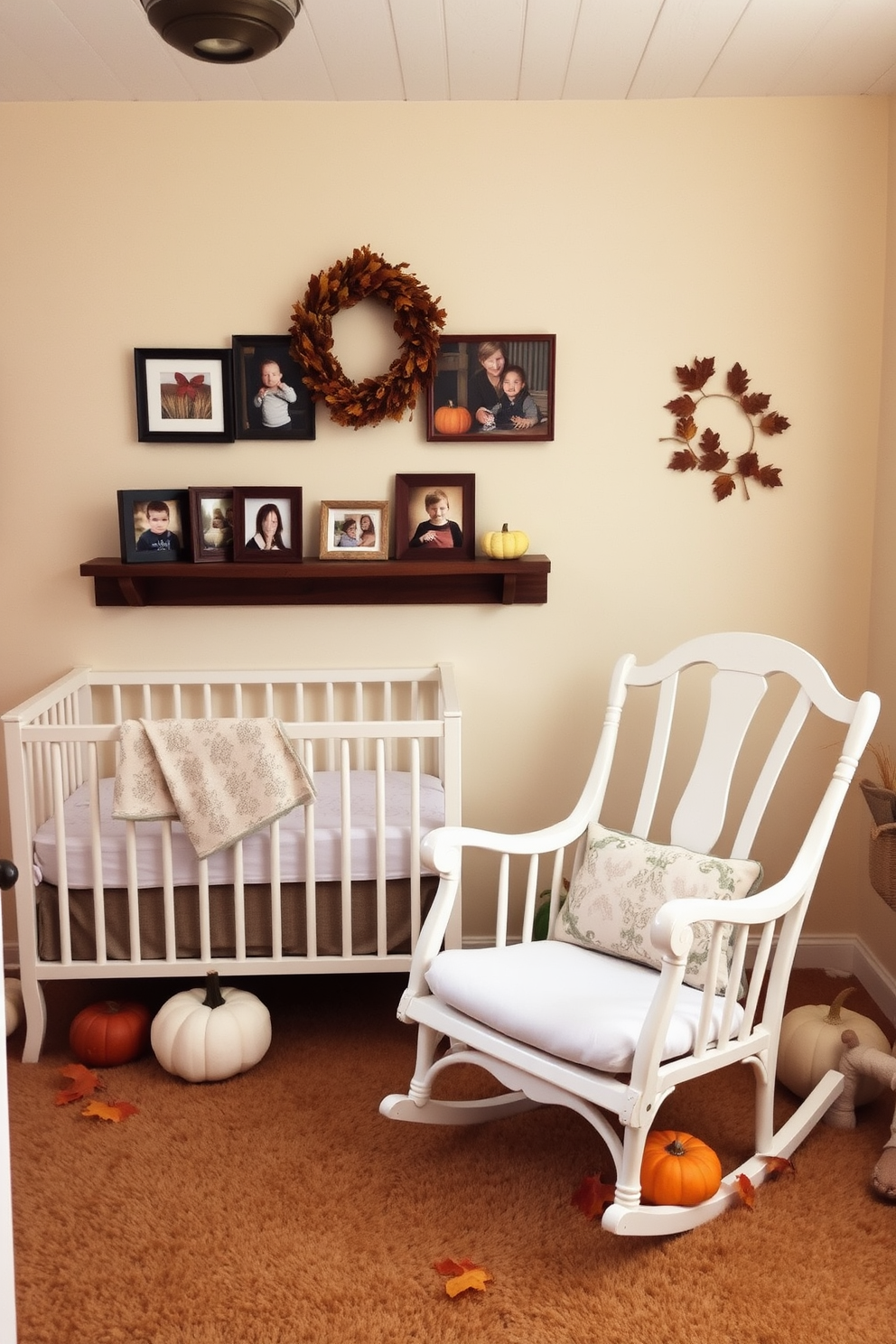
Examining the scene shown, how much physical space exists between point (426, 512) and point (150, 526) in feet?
2.26

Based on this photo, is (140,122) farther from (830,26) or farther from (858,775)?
(858,775)

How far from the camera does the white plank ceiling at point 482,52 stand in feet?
7.37

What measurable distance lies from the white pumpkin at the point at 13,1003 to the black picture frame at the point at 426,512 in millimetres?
1403

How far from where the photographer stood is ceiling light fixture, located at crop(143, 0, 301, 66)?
145 cm

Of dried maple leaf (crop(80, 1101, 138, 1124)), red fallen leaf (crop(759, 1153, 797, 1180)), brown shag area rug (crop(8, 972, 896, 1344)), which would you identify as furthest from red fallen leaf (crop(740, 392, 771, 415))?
dried maple leaf (crop(80, 1101, 138, 1124))

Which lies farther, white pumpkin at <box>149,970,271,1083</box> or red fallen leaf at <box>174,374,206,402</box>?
red fallen leaf at <box>174,374,206,402</box>

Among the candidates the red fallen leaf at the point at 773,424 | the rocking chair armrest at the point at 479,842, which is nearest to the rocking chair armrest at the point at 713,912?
the rocking chair armrest at the point at 479,842

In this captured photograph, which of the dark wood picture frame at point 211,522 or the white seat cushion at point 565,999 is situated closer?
the white seat cushion at point 565,999

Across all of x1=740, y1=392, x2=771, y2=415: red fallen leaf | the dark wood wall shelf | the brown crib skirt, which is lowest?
the brown crib skirt

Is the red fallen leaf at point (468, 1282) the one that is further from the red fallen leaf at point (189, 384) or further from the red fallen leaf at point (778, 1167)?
the red fallen leaf at point (189, 384)

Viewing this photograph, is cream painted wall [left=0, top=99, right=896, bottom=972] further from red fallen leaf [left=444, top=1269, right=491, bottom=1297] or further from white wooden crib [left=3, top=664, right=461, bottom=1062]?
red fallen leaf [left=444, top=1269, right=491, bottom=1297]

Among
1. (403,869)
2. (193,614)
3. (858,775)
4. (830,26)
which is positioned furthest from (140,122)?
(858,775)

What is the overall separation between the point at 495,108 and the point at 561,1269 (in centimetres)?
250

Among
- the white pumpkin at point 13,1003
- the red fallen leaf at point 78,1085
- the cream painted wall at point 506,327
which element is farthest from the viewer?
the cream painted wall at point 506,327
